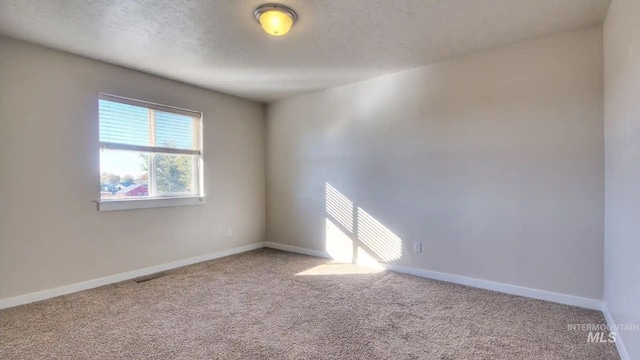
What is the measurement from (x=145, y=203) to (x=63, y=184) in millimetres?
837

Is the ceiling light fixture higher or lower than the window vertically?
higher

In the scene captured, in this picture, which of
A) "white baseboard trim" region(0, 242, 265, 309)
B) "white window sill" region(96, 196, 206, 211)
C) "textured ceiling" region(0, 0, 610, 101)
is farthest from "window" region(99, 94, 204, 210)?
"white baseboard trim" region(0, 242, 265, 309)

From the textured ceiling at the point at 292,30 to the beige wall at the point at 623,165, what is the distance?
0.47 metres

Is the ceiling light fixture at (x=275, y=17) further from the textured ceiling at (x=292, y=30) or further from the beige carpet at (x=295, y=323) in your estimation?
the beige carpet at (x=295, y=323)

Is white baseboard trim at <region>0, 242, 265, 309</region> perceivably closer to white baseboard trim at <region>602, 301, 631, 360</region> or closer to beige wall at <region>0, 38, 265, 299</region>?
beige wall at <region>0, 38, 265, 299</region>

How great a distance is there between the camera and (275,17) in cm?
238

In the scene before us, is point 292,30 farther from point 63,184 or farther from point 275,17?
point 63,184

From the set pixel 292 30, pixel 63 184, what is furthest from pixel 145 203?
pixel 292 30

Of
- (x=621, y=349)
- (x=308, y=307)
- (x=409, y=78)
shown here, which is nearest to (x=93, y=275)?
(x=308, y=307)

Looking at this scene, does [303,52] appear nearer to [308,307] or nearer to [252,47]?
[252,47]

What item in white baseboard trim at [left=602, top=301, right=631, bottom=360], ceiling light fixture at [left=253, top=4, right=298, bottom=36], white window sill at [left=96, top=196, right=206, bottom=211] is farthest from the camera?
white window sill at [left=96, top=196, right=206, bottom=211]

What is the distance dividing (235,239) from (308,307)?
97.0 inches

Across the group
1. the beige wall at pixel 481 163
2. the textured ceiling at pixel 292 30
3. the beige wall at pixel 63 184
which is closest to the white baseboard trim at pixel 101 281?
the beige wall at pixel 63 184

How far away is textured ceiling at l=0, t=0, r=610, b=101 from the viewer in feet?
7.82
